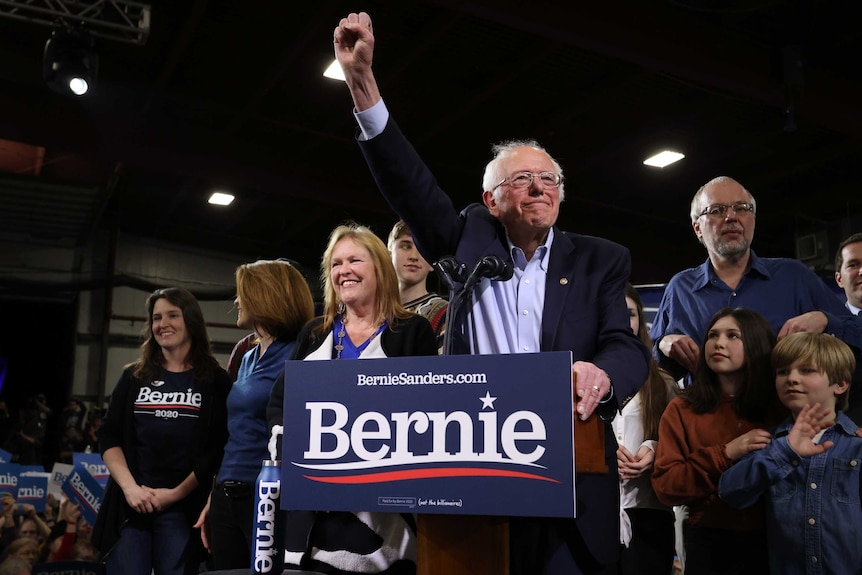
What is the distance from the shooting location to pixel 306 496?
140 centimetres

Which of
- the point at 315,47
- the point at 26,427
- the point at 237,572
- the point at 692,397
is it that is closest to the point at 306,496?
the point at 237,572

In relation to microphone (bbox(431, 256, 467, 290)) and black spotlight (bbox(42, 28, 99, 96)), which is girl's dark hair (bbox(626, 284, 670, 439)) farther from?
black spotlight (bbox(42, 28, 99, 96))

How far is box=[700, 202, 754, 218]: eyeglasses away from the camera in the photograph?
2680mm

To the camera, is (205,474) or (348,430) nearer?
(348,430)

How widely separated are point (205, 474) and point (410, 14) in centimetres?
460

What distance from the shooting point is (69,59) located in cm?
607

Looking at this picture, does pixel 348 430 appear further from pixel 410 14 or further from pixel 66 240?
pixel 66 240

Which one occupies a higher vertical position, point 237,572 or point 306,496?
point 306,496

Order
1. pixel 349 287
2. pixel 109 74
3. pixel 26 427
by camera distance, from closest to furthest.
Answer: pixel 349 287 → pixel 109 74 → pixel 26 427

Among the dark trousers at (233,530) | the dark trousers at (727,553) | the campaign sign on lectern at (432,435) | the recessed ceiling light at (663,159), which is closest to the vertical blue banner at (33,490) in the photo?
the dark trousers at (233,530)

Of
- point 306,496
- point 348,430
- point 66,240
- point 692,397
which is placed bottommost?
point 306,496

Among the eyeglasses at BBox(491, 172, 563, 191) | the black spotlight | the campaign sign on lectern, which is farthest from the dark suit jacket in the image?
the black spotlight

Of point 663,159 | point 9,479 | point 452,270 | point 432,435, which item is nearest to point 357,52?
point 452,270

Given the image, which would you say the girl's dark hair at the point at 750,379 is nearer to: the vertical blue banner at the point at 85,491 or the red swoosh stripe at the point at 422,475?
the red swoosh stripe at the point at 422,475
